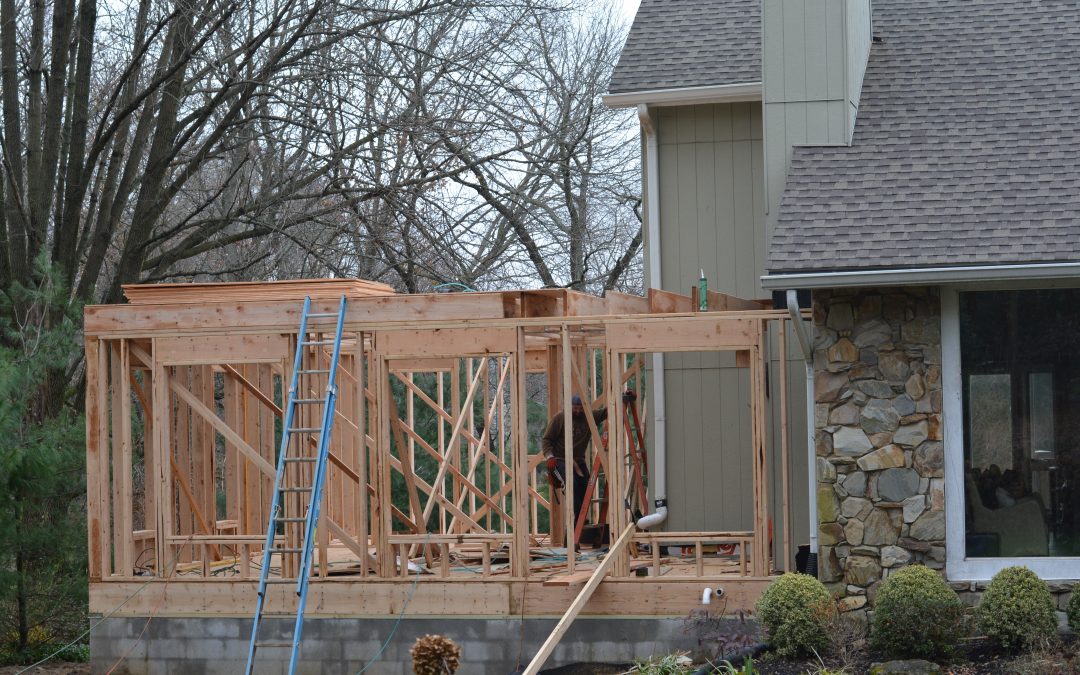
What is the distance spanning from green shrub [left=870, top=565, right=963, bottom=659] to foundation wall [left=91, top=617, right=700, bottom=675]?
1769 millimetres

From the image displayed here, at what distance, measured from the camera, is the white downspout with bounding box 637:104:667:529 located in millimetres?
11961

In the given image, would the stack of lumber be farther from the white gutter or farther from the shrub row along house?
the white gutter

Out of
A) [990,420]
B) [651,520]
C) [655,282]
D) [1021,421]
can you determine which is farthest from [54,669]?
[1021,421]

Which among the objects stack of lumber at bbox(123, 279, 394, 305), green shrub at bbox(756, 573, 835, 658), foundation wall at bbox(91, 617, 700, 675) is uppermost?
stack of lumber at bbox(123, 279, 394, 305)

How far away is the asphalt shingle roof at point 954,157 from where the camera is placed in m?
8.98

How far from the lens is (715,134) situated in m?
12.4

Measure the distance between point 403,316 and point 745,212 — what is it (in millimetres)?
3724

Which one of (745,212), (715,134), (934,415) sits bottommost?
(934,415)

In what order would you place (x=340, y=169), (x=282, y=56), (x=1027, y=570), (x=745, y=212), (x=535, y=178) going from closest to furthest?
(x=1027, y=570) → (x=745, y=212) → (x=282, y=56) → (x=340, y=169) → (x=535, y=178)

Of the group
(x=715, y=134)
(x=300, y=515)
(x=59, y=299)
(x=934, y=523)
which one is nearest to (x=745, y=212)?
(x=715, y=134)

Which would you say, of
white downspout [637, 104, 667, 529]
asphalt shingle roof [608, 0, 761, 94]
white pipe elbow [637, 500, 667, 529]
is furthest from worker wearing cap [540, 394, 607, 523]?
asphalt shingle roof [608, 0, 761, 94]

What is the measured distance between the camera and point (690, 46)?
510 inches

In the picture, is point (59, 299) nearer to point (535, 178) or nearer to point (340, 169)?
point (340, 169)

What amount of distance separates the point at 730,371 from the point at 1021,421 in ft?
11.0
